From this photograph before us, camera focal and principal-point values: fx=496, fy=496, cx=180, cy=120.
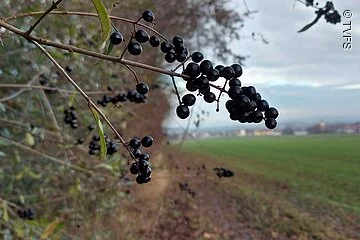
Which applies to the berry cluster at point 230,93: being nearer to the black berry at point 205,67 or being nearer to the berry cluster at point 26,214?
the black berry at point 205,67

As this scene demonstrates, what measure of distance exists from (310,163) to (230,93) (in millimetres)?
2696

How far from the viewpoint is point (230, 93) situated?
53 centimetres

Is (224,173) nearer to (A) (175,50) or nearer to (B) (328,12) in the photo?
(B) (328,12)

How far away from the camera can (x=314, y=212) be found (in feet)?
10.3

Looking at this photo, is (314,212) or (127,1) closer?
(127,1)

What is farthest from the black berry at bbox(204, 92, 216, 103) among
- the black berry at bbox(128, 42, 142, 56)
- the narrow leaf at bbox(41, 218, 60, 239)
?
the narrow leaf at bbox(41, 218, 60, 239)

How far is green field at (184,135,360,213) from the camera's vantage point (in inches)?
79.9

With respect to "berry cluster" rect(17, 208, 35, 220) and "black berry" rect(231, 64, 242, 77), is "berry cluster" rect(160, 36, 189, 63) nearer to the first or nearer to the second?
"black berry" rect(231, 64, 242, 77)

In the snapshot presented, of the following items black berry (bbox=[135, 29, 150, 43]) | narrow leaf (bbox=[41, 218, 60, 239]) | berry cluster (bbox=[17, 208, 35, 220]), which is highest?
black berry (bbox=[135, 29, 150, 43])

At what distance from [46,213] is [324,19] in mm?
1578

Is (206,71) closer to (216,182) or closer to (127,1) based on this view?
(127,1)

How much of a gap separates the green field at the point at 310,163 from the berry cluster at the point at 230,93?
1300 millimetres

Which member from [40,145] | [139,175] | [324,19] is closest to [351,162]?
[324,19]

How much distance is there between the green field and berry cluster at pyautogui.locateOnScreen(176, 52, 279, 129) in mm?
1300
